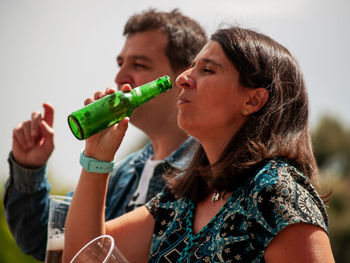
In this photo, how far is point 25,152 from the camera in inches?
129

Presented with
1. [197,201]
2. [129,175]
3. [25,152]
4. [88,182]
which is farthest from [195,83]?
[25,152]

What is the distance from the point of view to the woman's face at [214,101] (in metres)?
2.14

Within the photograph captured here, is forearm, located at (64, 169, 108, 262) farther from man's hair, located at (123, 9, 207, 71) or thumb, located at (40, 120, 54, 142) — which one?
man's hair, located at (123, 9, 207, 71)

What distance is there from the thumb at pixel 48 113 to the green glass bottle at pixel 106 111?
1.25 metres

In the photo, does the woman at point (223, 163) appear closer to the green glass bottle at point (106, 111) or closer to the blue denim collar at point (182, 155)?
the green glass bottle at point (106, 111)

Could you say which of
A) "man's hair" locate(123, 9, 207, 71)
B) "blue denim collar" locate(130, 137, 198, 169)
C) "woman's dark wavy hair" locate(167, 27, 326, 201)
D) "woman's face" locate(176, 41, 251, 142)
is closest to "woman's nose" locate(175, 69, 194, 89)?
"woman's face" locate(176, 41, 251, 142)

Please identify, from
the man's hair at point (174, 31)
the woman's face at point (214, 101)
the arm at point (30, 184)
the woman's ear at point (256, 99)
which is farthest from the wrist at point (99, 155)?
the man's hair at point (174, 31)

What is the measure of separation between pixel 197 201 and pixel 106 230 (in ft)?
1.69

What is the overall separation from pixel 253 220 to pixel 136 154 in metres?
1.98

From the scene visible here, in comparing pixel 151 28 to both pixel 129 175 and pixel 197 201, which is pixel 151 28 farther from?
pixel 197 201

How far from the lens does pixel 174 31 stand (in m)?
3.82

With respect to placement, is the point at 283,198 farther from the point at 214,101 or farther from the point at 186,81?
the point at 186,81

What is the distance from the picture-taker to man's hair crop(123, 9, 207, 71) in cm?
372

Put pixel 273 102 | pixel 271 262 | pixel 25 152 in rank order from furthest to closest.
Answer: pixel 25 152
pixel 273 102
pixel 271 262
